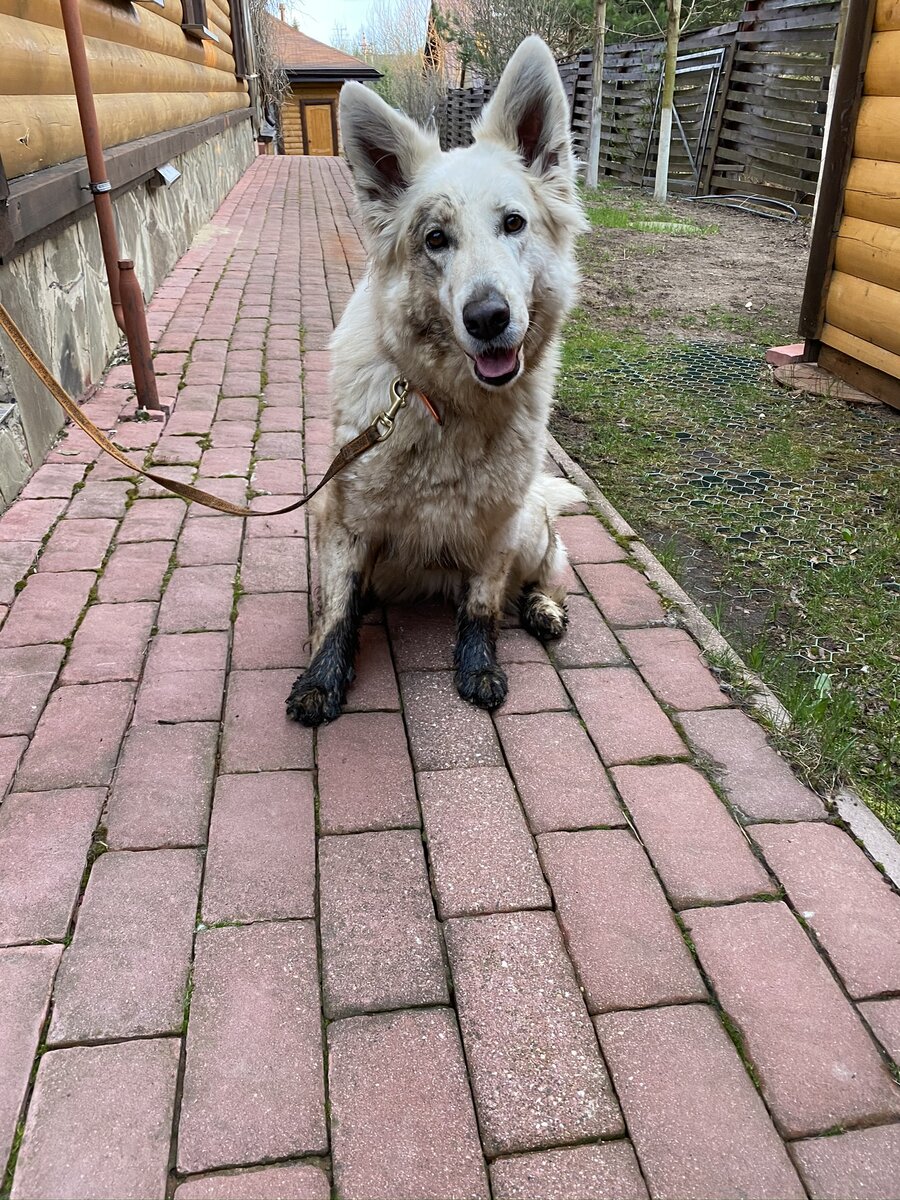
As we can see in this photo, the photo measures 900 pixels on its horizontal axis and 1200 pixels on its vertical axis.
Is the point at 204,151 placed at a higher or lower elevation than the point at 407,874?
higher

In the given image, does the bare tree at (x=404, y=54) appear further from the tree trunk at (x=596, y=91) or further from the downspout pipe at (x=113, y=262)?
the downspout pipe at (x=113, y=262)

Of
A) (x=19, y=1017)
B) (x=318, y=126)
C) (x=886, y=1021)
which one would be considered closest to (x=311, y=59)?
(x=318, y=126)

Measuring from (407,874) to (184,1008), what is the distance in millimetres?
526

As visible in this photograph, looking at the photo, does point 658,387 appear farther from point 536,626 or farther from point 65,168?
point 65,168

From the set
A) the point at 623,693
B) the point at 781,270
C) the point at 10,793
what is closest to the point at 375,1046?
the point at 10,793

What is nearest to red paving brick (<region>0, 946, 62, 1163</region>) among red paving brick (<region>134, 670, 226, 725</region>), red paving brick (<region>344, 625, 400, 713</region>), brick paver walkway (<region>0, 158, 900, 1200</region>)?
brick paver walkway (<region>0, 158, 900, 1200</region>)

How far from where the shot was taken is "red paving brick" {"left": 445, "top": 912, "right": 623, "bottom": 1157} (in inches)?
55.1

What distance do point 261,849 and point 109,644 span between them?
1.02m

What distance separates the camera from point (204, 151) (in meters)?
9.60

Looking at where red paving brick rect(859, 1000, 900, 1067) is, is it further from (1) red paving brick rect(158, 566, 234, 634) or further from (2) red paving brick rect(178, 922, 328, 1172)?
(1) red paving brick rect(158, 566, 234, 634)

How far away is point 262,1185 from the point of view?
1302 millimetres

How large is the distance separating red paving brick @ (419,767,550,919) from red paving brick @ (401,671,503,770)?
0.05 meters

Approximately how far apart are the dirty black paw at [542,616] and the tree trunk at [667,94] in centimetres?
1170

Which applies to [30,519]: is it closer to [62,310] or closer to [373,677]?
[62,310]
